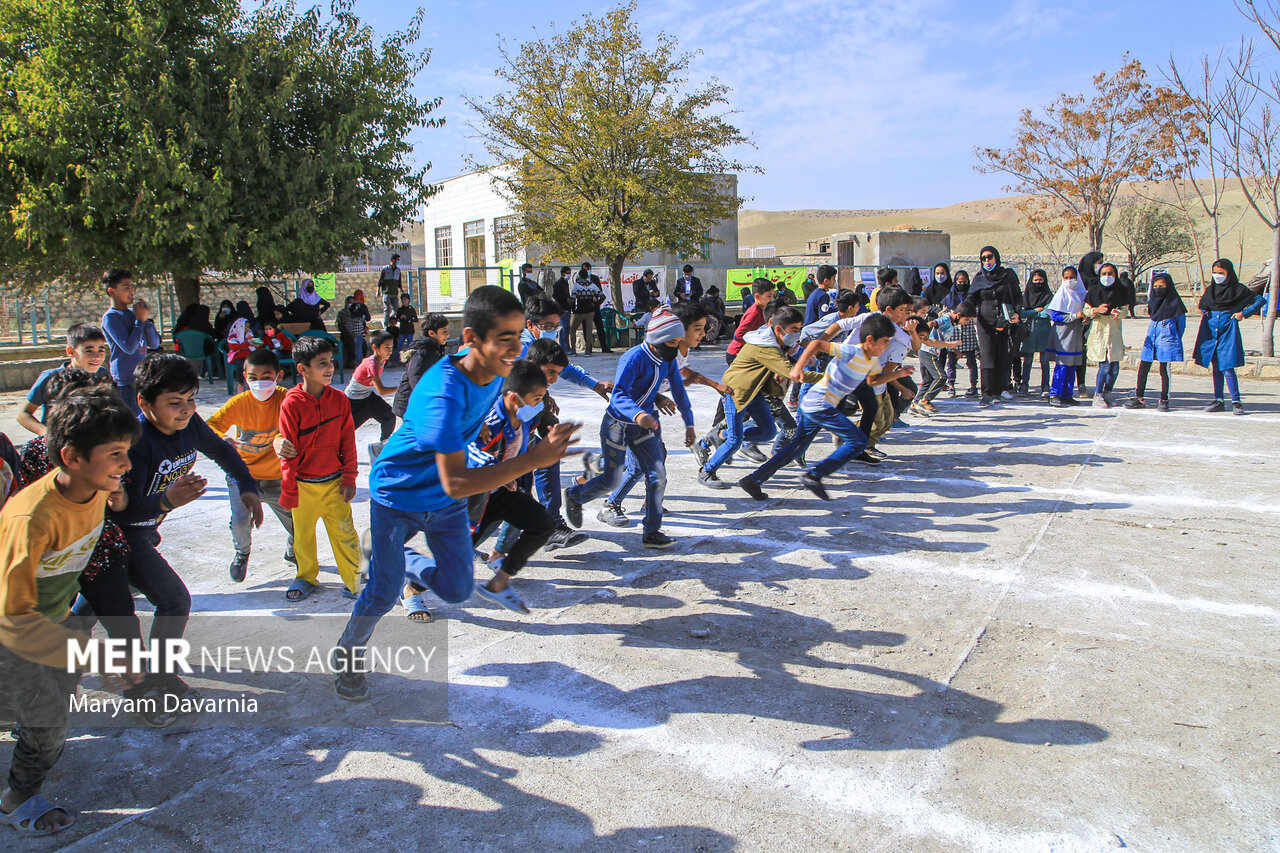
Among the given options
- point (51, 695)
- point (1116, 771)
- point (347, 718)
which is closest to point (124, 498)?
point (51, 695)

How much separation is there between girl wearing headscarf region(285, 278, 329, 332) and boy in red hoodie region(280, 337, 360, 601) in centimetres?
1042

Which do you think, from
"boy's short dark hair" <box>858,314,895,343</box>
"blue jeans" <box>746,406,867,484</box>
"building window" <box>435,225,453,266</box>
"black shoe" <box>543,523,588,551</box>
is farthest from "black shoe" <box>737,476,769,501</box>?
"building window" <box>435,225,453,266</box>

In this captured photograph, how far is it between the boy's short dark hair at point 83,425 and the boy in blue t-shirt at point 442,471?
0.96 metres

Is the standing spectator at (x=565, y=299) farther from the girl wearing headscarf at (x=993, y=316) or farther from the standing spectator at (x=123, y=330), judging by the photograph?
the standing spectator at (x=123, y=330)

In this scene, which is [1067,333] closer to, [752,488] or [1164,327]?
[1164,327]

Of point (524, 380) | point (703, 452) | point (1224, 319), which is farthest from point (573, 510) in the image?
point (1224, 319)

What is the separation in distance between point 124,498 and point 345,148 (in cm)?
1245

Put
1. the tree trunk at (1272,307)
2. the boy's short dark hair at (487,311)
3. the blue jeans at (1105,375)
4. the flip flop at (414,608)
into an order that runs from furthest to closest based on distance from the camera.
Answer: the tree trunk at (1272,307), the blue jeans at (1105,375), the flip flop at (414,608), the boy's short dark hair at (487,311)

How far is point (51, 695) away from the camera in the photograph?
2689 millimetres

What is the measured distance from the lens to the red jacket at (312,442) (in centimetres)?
445

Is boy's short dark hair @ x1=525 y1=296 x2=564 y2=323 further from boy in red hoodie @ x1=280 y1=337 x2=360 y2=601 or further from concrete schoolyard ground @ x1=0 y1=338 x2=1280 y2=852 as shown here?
boy in red hoodie @ x1=280 y1=337 x2=360 y2=601

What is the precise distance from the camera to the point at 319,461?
14.7 feet

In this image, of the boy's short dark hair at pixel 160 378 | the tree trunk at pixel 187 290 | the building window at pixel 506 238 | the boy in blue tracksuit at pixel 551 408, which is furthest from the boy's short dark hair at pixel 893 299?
the building window at pixel 506 238

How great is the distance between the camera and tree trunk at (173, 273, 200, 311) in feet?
47.9
